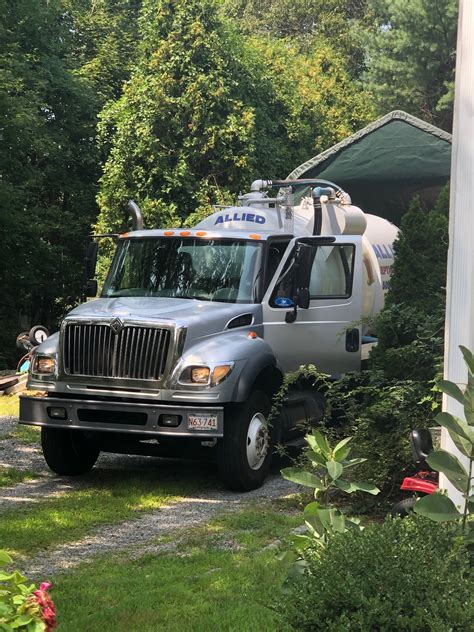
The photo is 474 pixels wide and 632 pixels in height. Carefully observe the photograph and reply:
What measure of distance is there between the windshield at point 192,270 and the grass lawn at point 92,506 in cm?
182

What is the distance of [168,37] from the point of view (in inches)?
1070

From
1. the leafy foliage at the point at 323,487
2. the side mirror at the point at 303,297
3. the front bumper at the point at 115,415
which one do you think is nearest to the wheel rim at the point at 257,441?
the front bumper at the point at 115,415

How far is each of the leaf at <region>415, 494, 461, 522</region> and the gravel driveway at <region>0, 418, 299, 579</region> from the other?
3.63 metres

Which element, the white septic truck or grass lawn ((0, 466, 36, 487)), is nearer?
the white septic truck

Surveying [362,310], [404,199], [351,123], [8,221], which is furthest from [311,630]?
[351,123]

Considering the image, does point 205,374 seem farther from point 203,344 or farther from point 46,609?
point 46,609

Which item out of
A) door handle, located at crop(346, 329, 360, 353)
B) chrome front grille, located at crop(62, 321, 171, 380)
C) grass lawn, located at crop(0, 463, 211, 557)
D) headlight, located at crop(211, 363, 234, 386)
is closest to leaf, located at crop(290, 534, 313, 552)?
grass lawn, located at crop(0, 463, 211, 557)

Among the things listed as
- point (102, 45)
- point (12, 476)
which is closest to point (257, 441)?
point (12, 476)

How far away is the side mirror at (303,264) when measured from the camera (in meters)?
10.7

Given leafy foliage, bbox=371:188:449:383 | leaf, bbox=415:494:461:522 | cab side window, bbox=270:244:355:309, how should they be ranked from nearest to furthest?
→ 1. leaf, bbox=415:494:461:522
2. leafy foliage, bbox=371:188:449:383
3. cab side window, bbox=270:244:355:309

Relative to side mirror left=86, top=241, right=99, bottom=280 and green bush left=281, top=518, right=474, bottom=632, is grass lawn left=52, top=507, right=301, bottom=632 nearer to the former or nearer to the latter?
green bush left=281, top=518, right=474, bottom=632

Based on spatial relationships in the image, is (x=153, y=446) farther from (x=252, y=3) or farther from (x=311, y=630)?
(x=252, y=3)

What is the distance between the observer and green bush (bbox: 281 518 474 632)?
11.5 feet

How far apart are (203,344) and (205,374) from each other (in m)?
0.37
